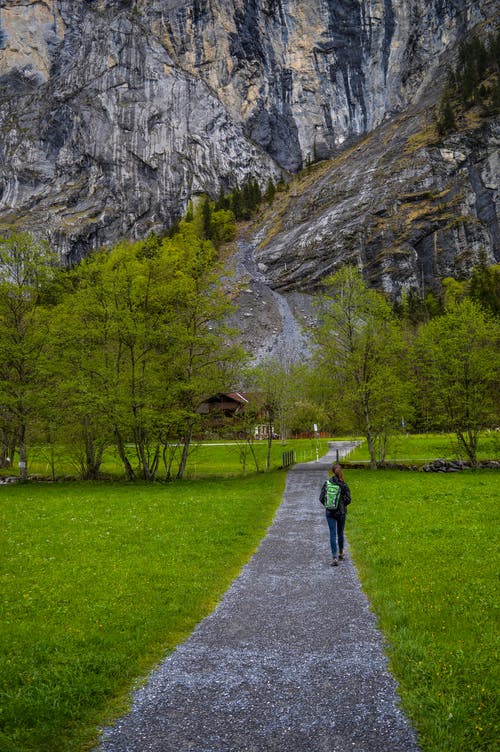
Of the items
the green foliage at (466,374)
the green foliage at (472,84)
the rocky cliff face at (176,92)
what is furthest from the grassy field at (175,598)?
the rocky cliff face at (176,92)

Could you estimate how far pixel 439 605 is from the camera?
28.9 feet

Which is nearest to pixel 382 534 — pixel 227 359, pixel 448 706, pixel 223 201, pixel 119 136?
pixel 448 706

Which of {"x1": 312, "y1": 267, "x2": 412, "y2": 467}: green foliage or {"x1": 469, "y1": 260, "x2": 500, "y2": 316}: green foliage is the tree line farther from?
{"x1": 469, "y1": 260, "x2": 500, "y2": 316}: green foliage

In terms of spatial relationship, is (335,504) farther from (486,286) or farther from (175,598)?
(486,286)

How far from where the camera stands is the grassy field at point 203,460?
37484 mm

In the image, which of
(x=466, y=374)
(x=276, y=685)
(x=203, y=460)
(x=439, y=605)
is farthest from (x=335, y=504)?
(x=203, y=460)

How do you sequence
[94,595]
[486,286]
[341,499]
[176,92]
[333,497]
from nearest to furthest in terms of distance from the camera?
1. [94,595]
2. [333,497]
3. [341,499]
4. [486,286]
5. [176,92]

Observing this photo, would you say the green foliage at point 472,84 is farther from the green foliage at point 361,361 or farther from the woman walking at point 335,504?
the woman walking at point 335,504

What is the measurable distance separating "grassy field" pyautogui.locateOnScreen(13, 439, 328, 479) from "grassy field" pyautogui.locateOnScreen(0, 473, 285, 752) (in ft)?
50.0

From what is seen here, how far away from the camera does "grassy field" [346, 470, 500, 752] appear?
17.7 feet

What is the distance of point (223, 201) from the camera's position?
155250 millimetres

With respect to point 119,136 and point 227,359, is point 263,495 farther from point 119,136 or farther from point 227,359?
point 119,136

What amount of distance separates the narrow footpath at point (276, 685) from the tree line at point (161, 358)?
873 inches

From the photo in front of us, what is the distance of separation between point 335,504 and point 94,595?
6.35m
